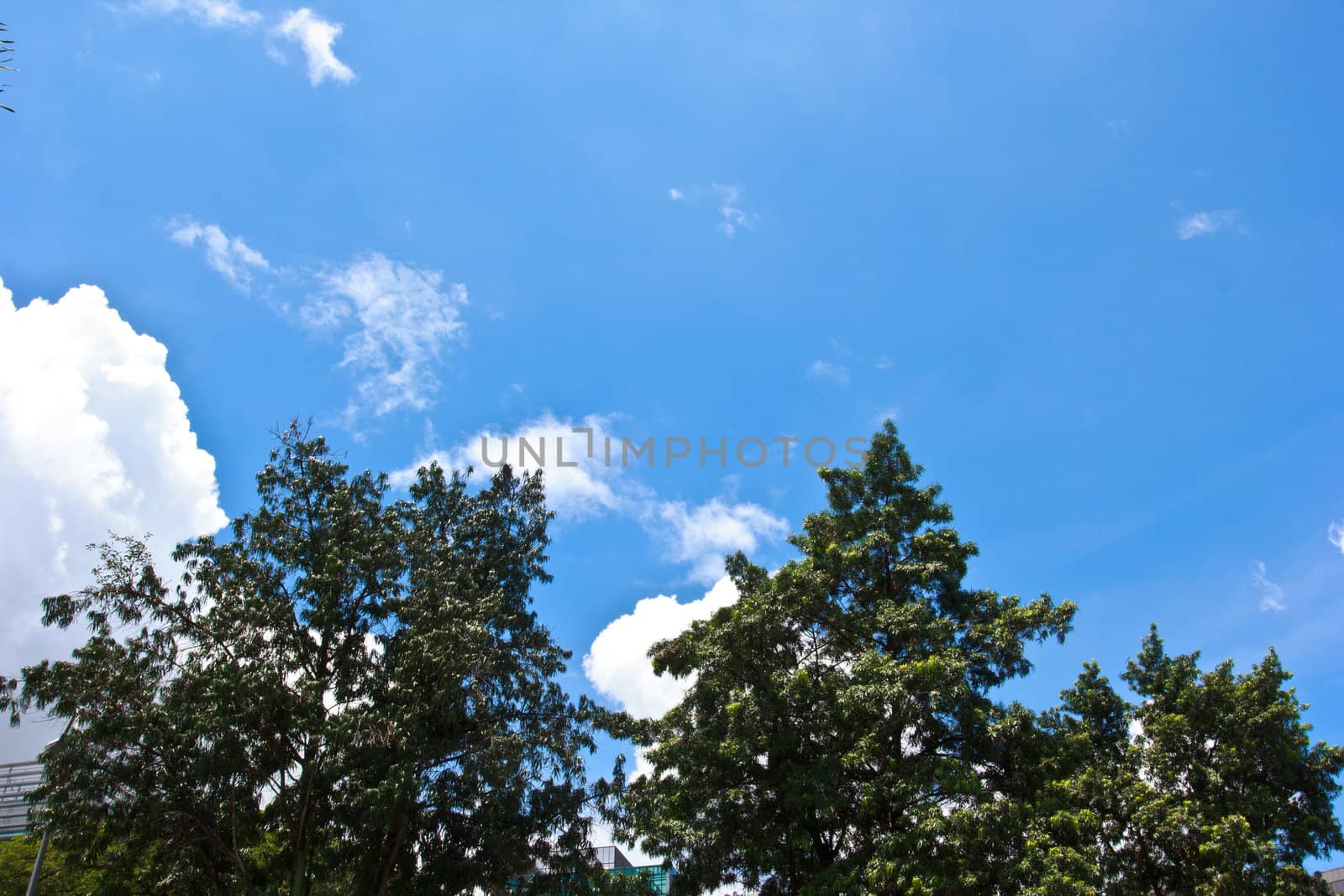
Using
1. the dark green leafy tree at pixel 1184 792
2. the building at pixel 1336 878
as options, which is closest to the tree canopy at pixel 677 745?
the dark green leafy tree at pixel 1184 792

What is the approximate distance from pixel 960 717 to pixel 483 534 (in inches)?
476

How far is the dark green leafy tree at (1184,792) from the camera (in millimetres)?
13508

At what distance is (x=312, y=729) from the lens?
621 inches

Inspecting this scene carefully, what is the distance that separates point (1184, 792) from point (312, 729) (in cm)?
1669

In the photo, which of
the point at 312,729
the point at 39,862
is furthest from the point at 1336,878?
the point at 39,862

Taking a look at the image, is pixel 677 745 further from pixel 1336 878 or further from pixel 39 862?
pixel 1336 878

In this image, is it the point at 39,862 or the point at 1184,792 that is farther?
the point at 39,862

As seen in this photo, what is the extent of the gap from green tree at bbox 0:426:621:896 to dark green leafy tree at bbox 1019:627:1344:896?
9490 mm

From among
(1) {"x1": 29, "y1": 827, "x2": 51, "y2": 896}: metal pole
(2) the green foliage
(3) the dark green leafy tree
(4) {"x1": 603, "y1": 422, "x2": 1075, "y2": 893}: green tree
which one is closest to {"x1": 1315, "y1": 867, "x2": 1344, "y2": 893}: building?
(3) the dark green leafy tree

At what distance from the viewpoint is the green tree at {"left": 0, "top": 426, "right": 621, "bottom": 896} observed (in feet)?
50.6

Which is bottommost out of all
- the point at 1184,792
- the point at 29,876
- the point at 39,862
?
the point at 39,862

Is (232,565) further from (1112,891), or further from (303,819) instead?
(1112,891)

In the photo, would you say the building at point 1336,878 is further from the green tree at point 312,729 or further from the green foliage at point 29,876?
the green foliage at point 29,876

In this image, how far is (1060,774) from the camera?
15828 mm
